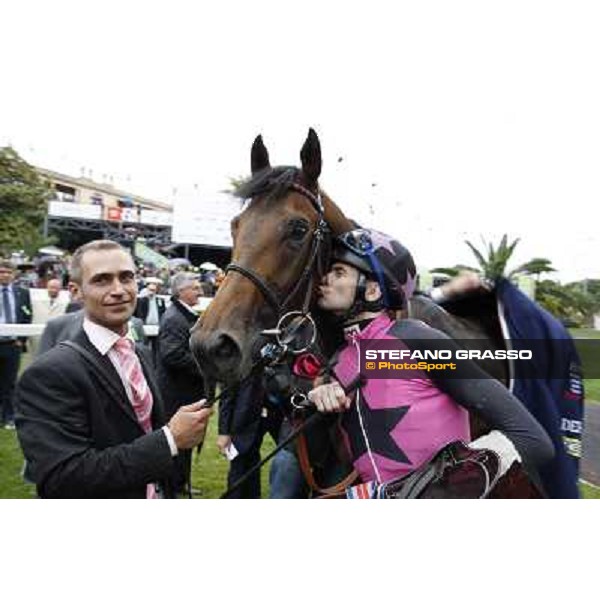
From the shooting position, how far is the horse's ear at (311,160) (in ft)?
4.84

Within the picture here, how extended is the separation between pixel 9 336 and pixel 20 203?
2.29 ft

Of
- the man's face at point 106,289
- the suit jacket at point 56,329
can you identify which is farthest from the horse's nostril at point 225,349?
the suit jacket at point 56,329

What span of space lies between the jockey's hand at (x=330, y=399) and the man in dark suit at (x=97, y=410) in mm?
249

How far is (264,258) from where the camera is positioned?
55.9 inches

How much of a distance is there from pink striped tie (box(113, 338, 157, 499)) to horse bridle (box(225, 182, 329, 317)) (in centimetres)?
30

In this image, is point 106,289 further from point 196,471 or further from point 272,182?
point 196,471

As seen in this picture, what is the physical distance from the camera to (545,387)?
143cm

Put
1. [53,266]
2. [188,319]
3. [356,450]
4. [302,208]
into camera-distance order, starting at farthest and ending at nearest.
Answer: [188,319]
[53,266]
[302,208]
[356,450]

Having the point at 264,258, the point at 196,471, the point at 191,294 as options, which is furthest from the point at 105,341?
the point at 196,471

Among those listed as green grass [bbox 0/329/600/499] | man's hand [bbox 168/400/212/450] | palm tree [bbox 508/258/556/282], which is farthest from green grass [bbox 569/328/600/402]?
man's hand [bbox 168/400/212/450]

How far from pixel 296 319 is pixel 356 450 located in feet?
1.10

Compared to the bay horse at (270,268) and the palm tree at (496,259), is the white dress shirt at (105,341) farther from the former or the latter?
the palm tree at (496,259)
